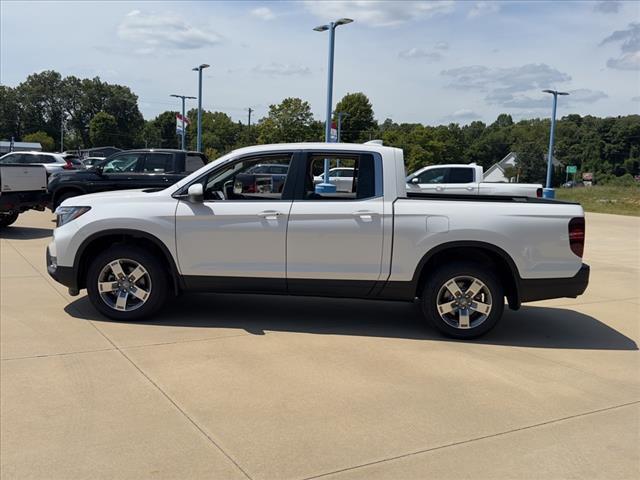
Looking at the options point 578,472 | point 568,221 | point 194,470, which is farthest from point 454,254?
point 194,470

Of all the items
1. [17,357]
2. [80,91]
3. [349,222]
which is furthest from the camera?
[80,91]

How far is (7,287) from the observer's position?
7.31 meters

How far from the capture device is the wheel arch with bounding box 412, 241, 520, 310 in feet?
18.2

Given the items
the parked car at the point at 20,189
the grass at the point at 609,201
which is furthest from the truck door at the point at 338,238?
the grass at the point at 609,201

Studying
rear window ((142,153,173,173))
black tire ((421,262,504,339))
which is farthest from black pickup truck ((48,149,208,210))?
black tire ((421,262,504,339))

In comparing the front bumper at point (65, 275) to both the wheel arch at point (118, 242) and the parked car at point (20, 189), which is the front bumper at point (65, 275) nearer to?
the wheel arch at point (118, 242)

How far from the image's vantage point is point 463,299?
568 cm

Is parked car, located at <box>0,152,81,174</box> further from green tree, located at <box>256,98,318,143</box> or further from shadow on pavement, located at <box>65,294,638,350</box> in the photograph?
green tree, located at <box>256,98,318,143</box>

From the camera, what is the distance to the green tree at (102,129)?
108 m

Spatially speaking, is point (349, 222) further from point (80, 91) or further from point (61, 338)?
point (80, 91)

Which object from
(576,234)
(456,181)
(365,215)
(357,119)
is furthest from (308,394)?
(357,119)

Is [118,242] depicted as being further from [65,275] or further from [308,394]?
[308,394]

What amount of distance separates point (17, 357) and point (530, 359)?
4.35m

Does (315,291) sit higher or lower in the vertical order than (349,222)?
lower
